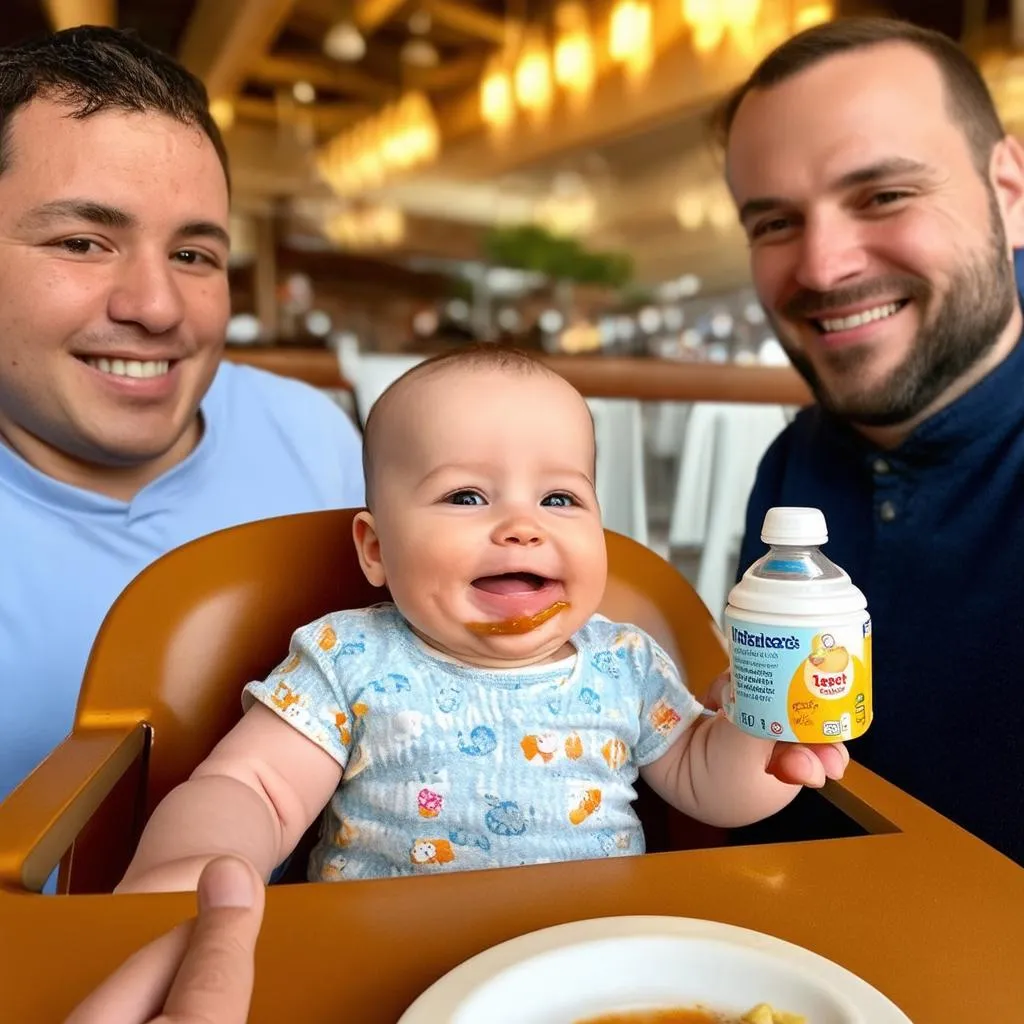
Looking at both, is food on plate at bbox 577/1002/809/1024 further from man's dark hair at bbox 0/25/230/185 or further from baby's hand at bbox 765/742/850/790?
man's dark hair at bbox 0/25/230/185

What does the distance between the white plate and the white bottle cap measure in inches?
12.1

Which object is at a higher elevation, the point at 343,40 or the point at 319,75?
the point at 319,75

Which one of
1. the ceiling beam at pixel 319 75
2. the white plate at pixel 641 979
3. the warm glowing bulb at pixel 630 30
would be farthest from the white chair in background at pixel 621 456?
the ceiling beam at pixel 319 75

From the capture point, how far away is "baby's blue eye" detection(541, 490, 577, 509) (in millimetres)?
1090

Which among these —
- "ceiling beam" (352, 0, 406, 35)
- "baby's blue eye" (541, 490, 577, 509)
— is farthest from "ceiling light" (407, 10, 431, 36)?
"baby's blue eye" (541, 490, 577, 509)

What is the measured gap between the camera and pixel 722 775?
1.03 metres

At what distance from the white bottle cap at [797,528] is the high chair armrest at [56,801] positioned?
0.64m

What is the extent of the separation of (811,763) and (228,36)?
7882 millimetres

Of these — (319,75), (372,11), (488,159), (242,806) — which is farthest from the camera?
(488,159)

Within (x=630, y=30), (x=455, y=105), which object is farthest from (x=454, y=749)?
(x=455, y=105)

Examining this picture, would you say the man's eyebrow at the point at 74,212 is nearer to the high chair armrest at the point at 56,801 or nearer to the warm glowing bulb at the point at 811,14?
the high chair armrest at the point at 56,801

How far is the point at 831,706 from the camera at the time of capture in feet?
2.53

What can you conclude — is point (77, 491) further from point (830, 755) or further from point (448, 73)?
point (448, 73)

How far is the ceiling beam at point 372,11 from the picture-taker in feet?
26.0
